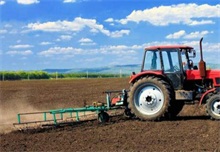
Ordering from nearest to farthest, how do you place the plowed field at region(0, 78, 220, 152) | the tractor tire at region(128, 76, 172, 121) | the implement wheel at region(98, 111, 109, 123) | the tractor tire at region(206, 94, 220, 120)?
the plowed field at region(0, 78, 220, 152)
the tractor tire at region(206, 94, 220, 120)
the tractor tire at region(128, 76, 172, 121)
the implement wheel at region(98, 111, 109, 123)

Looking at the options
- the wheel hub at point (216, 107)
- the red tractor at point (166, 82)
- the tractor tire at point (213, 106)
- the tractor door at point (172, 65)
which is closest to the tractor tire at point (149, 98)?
the red tractor at point (166, 82)

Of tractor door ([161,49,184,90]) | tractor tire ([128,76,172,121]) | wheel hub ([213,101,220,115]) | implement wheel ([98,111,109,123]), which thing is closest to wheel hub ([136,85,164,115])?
tractor tire ([128,76,172,121])

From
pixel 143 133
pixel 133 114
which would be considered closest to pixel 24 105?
pixel 133 114

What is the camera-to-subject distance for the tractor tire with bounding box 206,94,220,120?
1075cm

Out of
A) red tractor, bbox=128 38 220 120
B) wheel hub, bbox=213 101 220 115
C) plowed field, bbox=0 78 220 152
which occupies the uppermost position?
red tractor, bbox=128 38 220 120

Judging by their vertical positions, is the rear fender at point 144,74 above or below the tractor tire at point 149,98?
above

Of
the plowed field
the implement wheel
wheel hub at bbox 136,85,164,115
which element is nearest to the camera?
the plowed field

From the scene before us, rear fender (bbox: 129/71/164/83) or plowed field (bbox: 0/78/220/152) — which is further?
rear fender (bbox: 129/71/164/83)

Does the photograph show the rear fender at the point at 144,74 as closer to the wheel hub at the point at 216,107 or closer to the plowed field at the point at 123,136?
the plowed field at the point at 123,136

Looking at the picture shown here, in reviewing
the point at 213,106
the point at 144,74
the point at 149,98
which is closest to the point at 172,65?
the point at 144,74

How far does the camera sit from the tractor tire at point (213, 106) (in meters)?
10.8

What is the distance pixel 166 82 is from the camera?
11.3m

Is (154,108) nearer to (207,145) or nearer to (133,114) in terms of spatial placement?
(133,114)

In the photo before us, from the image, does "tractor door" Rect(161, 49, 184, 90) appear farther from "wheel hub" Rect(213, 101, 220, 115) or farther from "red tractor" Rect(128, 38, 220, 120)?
"wheel hub" Rect(213, 101, 220, 115)
